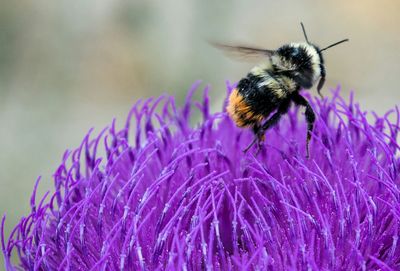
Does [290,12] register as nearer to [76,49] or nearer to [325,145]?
[76,49]

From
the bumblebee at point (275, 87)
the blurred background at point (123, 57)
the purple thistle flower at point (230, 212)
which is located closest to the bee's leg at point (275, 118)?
the bumblebee at point (275, 87)

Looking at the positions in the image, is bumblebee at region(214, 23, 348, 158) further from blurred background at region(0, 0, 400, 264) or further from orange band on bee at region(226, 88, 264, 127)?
blurred background at region(0, 0, 400, 264)

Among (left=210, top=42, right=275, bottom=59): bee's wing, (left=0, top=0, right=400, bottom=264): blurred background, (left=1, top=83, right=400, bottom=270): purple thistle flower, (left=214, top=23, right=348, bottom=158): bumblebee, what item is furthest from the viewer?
(left=0, top=0, right=400, bottom=264): blurred background

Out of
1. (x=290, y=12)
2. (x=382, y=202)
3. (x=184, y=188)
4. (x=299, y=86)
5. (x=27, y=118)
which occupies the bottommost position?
(x=382, y=202)

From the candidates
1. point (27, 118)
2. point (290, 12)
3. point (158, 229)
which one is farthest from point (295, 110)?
point (290, 12)

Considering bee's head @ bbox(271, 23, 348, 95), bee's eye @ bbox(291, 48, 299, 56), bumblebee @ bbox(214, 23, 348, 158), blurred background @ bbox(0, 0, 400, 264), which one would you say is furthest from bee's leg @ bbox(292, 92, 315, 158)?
blurred background @ bbox(0, 0, 400, 264)

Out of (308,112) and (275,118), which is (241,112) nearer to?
(275,118)

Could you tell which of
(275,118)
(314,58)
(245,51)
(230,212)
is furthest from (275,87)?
(230,212)
